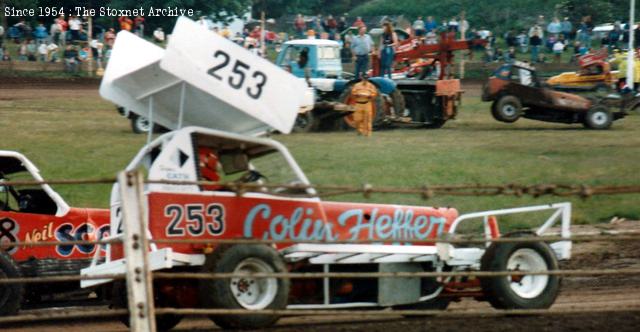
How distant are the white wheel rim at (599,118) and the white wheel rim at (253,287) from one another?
20081 millimetres

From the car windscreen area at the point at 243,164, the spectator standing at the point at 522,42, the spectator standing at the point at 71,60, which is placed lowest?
the car windscreen area at the point at 243,164

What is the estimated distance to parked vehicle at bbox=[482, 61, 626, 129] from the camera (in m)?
27.1

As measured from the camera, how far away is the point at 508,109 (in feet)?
89.4

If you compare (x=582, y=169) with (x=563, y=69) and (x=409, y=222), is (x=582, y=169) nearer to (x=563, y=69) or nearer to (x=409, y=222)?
(x=409, y=222)

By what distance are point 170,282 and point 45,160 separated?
38.9ft

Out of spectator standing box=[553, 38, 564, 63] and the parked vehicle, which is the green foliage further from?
the parked vehicle

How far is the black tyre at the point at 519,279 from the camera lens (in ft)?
28.6

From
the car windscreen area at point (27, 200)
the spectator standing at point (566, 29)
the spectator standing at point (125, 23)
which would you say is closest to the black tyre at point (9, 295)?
the car windscreen area at point (27, 200)

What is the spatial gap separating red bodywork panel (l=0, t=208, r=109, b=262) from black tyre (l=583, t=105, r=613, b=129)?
18180 millimetres

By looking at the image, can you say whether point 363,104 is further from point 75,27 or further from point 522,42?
point 522,42

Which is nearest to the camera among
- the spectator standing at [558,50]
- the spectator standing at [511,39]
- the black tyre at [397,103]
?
the black tyre at [397,103]

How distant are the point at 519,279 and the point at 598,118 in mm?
18855

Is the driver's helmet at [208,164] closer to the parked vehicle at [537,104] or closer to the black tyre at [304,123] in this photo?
the black tyre at [304,123]

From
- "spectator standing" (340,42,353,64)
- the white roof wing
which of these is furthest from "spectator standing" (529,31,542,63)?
the white roof wing
